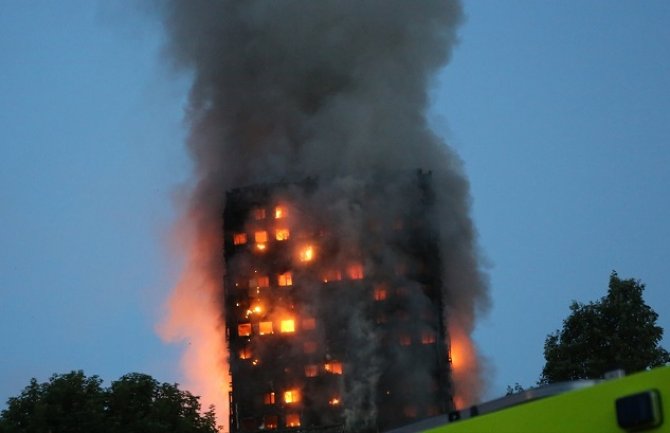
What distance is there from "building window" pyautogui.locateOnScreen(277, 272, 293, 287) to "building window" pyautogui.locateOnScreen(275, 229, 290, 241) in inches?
132

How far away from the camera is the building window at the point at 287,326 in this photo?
9686 centimetres

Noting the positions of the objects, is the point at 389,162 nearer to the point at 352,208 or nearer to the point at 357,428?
the point at 352,208

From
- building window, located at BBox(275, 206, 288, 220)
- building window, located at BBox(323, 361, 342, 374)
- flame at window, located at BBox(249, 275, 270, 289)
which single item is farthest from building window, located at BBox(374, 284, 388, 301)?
building window, located at BBox(275, 206, 288, 220)

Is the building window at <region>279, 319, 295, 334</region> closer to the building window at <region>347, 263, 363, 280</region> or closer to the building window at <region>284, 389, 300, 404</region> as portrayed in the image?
the building window at <region>284, 389, 300, 404</region>

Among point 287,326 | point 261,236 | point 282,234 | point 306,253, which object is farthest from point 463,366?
point 261,236

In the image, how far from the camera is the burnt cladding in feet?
308

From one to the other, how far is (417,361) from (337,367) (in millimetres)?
7335

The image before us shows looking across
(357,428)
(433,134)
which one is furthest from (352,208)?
(357,428)

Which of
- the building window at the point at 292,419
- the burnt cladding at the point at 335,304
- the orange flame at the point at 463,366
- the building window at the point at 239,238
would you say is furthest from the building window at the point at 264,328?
the orange flame at the point at 463,366

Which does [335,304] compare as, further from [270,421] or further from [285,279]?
[270,421]

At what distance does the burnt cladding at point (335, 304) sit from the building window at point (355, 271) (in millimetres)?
110

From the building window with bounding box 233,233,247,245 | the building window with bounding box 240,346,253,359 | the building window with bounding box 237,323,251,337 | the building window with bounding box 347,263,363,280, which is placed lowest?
the building window with bounding box 240,346,253,359

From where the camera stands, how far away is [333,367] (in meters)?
94.2

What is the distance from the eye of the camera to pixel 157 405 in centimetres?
6750
